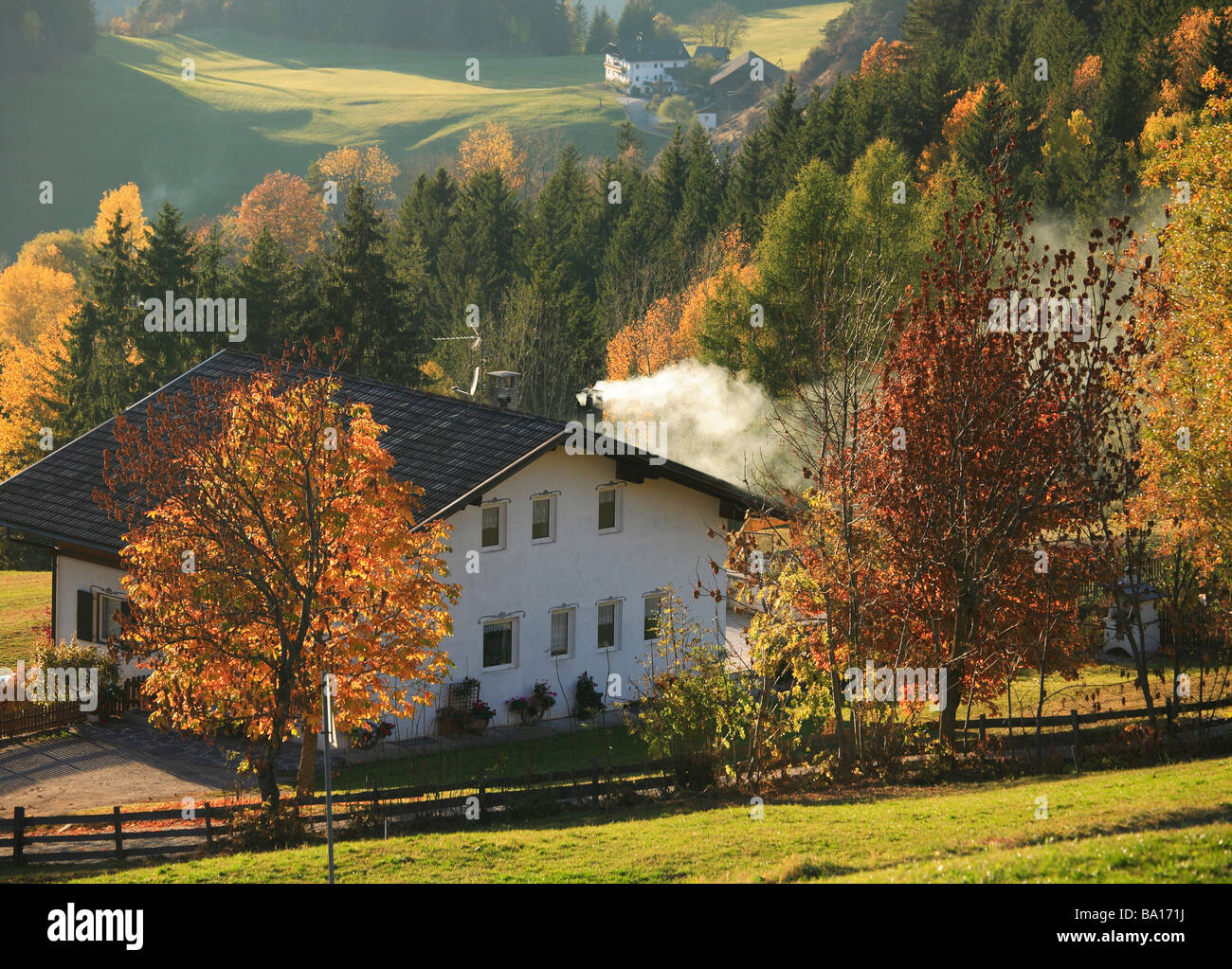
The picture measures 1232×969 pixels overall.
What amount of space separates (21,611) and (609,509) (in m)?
19.2

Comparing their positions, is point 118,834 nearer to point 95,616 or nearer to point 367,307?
point 95,616

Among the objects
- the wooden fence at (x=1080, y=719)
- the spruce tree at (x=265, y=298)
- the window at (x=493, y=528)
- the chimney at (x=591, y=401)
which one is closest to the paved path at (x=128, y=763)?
the window at (x=493, y=528)

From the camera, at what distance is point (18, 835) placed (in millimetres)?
19328

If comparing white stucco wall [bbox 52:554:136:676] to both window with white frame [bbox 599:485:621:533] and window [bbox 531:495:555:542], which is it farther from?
window with white frame [bbox 599:485:621:533]

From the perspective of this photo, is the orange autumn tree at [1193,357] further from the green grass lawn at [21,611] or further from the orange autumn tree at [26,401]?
the orange autumn tree at [26,401]

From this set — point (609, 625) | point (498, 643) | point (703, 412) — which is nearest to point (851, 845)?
point (498, 643)

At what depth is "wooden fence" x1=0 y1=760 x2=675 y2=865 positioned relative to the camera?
63.9ft

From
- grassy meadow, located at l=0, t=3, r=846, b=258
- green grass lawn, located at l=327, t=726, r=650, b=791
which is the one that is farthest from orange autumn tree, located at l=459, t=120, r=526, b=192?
green grass lawn, located at l=327, t=726, r=650, b=791

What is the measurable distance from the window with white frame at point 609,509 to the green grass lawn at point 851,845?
1397cm

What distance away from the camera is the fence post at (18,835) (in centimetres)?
1920

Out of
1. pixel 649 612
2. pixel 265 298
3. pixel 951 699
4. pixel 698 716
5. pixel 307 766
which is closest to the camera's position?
pixel 307 766

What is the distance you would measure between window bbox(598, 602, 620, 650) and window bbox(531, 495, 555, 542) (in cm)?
255
